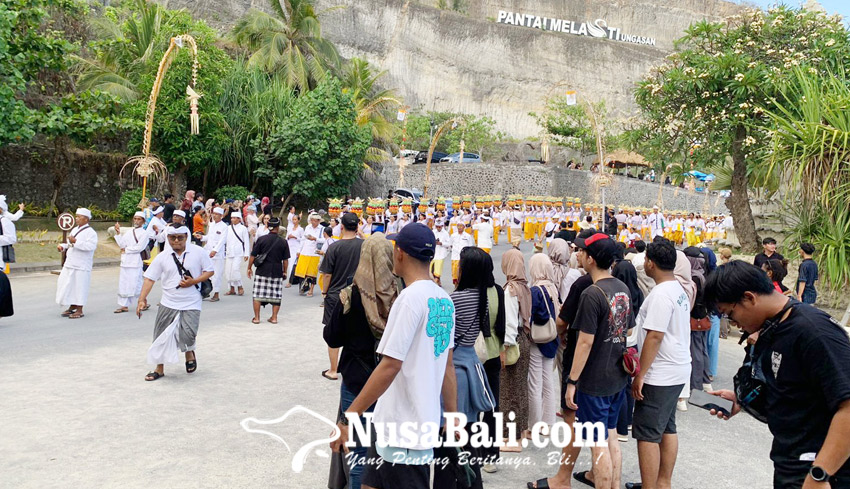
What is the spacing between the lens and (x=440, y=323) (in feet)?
10.2

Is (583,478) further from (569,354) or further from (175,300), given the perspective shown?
(175,300)

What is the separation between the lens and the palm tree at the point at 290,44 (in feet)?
105

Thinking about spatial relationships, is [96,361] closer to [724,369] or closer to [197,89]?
[724,369]

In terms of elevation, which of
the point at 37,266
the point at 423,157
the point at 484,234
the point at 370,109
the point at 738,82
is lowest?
the point at 37,266

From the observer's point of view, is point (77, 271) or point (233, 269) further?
point (233, 269)

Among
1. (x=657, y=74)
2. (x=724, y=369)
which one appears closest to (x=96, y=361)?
(x=724, y=369)

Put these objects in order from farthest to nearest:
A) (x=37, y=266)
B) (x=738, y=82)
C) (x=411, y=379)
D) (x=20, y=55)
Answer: (x=37, y=266) → (x=20, y=55) → (x=738, y=82) → (x=411, y=379)

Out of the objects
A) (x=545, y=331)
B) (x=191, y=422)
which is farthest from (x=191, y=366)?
(x=545, y=331)

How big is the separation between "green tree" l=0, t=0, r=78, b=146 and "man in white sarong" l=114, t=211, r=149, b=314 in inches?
235

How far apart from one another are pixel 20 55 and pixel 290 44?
19.5 meters

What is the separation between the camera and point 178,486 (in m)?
4.46

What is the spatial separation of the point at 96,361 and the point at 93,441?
268 cm

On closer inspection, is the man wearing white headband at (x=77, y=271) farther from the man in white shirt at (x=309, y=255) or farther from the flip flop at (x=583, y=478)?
the flip flop at (x=583, y=478)

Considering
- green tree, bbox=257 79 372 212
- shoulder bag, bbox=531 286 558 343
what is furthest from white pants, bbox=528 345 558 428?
green tree, bbox=257 79 372 212
